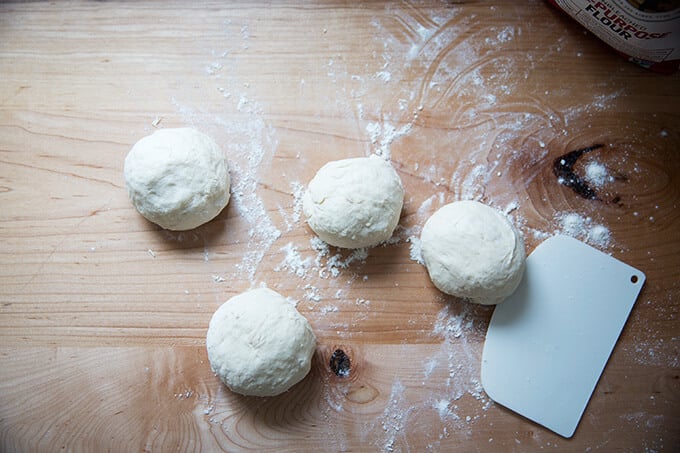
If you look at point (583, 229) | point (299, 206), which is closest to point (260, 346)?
point (299, 206)

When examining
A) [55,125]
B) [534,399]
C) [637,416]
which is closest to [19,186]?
[55,125]

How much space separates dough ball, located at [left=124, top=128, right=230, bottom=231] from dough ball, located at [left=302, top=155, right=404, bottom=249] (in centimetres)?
22

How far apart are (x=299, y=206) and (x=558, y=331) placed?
0.67 metres

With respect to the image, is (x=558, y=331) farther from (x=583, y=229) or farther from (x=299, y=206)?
(x=299, y=206)

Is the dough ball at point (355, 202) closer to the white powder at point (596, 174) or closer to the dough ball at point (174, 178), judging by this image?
the dough ball at point (174, 178)

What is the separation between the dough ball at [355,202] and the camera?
3.53 feet

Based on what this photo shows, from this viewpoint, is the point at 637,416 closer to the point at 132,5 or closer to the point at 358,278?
the point at 358,278

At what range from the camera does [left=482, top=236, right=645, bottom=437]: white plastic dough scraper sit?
1.15 meters

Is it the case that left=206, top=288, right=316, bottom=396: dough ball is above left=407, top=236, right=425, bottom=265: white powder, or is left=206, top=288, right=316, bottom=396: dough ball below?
below

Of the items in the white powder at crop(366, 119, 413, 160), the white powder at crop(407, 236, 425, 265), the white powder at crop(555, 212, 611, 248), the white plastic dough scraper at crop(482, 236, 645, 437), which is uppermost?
the white powder at crop(366, 119, 413, 160)

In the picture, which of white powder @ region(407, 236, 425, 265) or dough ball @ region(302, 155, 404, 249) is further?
white powder @ region(407, 236, 425, 265)

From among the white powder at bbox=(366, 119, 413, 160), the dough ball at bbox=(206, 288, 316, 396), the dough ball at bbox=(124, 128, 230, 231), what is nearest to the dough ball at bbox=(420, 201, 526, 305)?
the white powder at bbox=(366, 119, 413, 160)

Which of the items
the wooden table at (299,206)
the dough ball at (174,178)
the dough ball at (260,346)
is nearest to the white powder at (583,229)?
the wooden table at (299,206)

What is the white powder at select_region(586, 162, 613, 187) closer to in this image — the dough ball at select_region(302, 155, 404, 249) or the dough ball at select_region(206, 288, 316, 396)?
the dough ball at select_region(302, 155, 404, 249)
